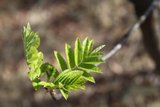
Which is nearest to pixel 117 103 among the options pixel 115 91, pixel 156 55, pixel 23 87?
pixel 115 91

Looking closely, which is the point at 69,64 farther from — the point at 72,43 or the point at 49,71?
the point at 72,43

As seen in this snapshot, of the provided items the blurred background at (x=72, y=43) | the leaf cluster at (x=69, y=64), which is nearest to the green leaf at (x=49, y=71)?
the leaf cluster at (x=69, y=64)

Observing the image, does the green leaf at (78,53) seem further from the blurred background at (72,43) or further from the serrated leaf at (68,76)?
the blurred background at (72,43)

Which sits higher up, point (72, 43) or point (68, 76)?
point (68, 76)

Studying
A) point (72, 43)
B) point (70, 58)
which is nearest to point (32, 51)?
point (70, 58)

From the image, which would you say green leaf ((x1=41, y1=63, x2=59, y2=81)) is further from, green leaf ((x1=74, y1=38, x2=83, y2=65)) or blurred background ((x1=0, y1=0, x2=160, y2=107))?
blurred background ((x1=0, y1=0, x2=160, y2=107))

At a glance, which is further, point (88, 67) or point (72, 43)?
point (72, 43)

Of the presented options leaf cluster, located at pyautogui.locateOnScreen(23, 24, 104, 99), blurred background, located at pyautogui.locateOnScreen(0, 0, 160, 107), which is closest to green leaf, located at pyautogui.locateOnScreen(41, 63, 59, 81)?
leaf cluster, located at pyautogui.locateOnScreen(23, 24, 104, 99)
